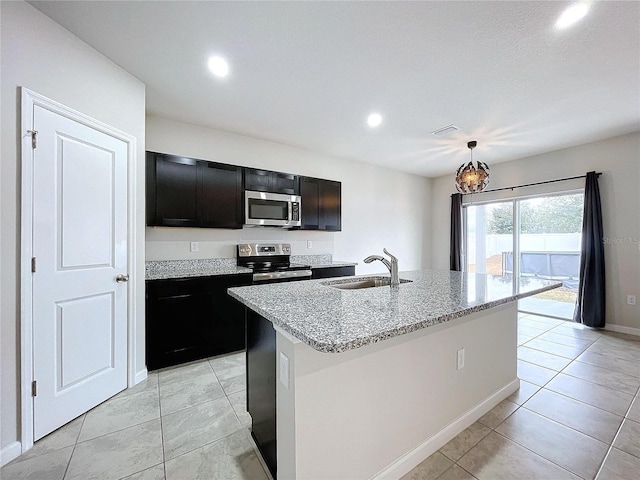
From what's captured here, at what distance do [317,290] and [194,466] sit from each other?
1.14 metres

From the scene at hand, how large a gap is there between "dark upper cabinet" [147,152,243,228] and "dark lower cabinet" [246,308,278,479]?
1.77m

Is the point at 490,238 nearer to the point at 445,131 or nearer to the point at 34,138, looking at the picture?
the point at 445,131

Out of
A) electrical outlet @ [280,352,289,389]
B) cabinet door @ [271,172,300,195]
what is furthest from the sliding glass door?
electrical outlet @ [280,352,289,389]

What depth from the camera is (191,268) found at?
10.5 feet

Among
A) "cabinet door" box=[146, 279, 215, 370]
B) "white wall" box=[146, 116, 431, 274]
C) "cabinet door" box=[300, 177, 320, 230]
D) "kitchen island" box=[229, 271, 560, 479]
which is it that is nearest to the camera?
"kitchen island" box=[229, 271, 560, 479]

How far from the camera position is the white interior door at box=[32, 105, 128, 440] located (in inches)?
67.0

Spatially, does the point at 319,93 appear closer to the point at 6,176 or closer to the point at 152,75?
the point at 152,75

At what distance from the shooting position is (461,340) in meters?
1.71

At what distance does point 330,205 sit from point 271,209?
40.5 inches

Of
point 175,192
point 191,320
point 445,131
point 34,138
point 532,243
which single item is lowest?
point 191,320

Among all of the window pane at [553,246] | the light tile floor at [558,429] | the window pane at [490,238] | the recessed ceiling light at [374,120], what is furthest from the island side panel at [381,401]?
the window pane at [490,238]

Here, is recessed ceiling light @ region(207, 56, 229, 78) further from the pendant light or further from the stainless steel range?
the pendant light

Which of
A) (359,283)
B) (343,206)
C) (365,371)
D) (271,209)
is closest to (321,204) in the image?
(343,206)

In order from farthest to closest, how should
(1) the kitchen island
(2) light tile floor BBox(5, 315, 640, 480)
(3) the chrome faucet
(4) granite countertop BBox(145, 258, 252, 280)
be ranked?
(4) granite countertop BBox(145, 258, 252, 280) < (3) the chrome faucet < (2) light tile floor BBox(5, 315, 640, 480) < (1) the kitchen island
